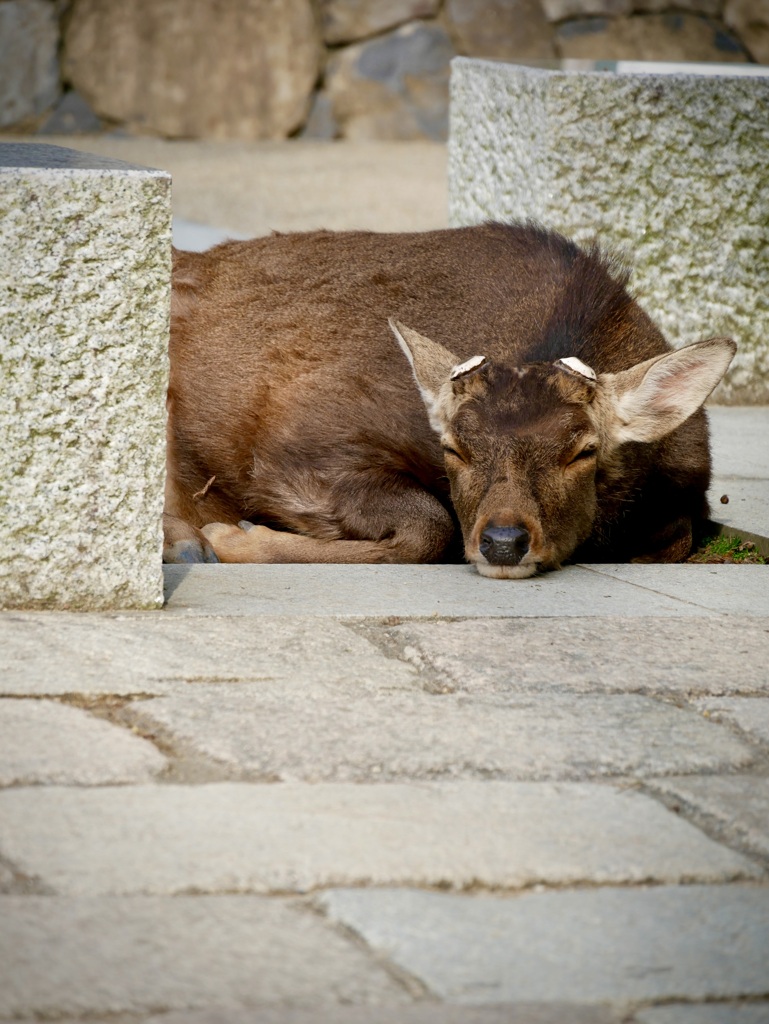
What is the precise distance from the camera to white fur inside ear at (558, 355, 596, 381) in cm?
492

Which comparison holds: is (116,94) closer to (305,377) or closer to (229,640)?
(305,377)

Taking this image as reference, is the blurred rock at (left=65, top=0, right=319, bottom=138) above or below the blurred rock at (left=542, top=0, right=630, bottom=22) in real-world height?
below

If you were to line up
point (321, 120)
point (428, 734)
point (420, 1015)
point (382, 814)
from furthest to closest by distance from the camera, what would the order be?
point (321, 120), point (428, 734), point (382, 814), point (420, 1015)

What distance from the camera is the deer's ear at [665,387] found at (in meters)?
4.92

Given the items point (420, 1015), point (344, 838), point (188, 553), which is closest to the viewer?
point (420, 1015)

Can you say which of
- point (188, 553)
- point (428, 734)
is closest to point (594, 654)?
point (428, 734)

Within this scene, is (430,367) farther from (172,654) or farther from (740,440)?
(740,440)

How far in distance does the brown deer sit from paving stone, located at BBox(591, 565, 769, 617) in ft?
0.75

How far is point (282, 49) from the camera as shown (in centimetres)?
1688

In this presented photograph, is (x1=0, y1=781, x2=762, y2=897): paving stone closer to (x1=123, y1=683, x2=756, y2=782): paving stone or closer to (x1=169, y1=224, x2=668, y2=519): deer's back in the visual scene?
(x1=123, y1=683, x2=756, y2=782): paving stone

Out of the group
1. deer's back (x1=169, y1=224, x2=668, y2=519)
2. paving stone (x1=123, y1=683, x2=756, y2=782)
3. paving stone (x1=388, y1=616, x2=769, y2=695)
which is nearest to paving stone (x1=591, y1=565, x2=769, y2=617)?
paving stone (x1=388, y1=616, x2=769, y2=695)

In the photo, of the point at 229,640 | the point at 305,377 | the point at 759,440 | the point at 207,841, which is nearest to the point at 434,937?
the point at 207,841

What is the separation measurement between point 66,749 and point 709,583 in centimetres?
222

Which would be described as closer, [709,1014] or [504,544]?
[709,1014]
